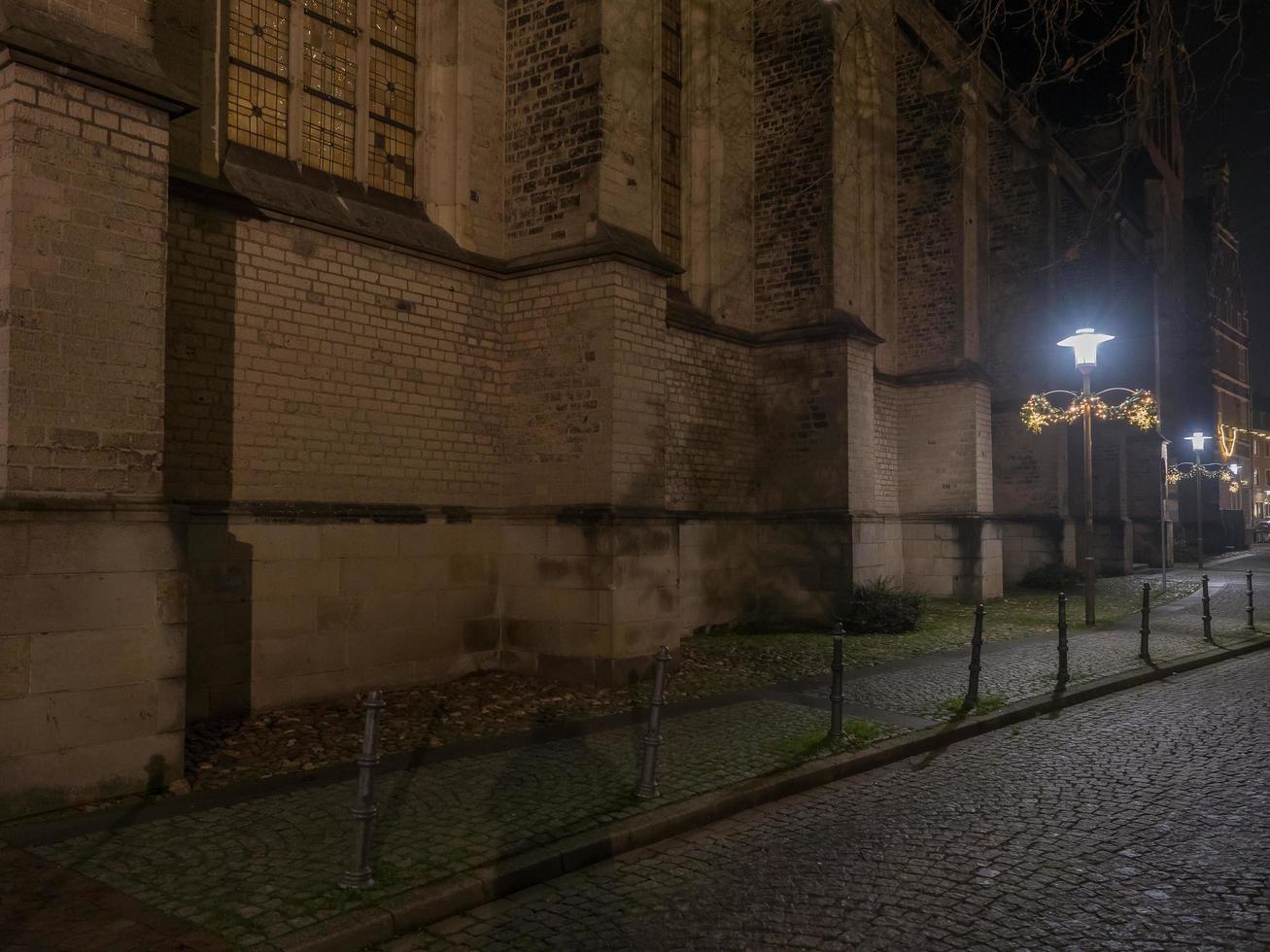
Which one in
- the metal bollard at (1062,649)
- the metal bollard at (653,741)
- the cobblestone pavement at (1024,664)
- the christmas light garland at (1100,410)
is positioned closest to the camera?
the metal bollard at (653,741)

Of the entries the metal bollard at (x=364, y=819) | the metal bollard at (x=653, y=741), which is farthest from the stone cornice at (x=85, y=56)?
the metal bollard at (x=653, y=741)

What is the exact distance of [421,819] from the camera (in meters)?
5.81

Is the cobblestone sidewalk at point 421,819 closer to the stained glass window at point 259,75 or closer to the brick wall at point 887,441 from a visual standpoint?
the stained glass window at point 259,75

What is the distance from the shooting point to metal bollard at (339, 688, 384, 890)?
4.71 metres

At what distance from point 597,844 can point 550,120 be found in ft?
28.6

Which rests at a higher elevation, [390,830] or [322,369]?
[322,369]

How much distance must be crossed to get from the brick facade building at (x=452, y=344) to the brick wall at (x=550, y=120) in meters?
0.05

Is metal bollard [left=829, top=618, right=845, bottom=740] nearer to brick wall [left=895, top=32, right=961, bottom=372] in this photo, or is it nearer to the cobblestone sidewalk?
the cobblestone sidewalk

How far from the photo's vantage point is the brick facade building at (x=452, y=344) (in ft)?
20.9

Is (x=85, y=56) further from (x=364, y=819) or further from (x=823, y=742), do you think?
(x=823, y=742)

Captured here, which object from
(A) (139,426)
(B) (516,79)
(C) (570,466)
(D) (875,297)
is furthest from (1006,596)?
(A) (139,426)

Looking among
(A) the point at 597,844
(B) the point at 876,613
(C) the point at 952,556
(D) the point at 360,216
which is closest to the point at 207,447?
(D) the point at 360,216

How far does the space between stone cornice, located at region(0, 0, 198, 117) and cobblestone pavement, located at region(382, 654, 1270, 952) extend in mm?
5798

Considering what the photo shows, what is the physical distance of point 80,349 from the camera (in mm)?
6410
